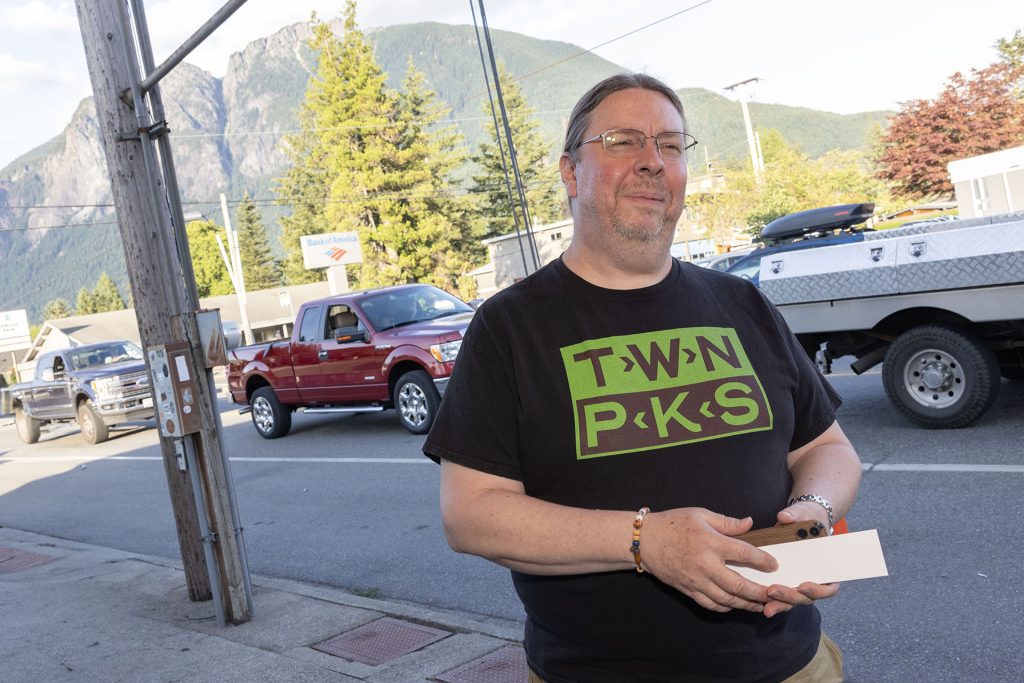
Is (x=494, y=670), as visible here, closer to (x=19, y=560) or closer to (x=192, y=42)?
(x=192, y=42)

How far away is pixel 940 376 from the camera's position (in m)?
7.67

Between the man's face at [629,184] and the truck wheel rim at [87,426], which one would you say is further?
the truck wheel rim at [87,426]

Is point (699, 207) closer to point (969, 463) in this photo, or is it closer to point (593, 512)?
point (969, 463)

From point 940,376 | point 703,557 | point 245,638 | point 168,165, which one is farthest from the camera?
point 940,376

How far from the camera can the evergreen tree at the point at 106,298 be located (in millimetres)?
122188

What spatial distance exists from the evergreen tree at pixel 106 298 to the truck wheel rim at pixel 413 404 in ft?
388

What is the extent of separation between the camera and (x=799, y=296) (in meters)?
8.30

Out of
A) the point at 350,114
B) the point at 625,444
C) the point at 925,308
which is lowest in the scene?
the point at 925,308

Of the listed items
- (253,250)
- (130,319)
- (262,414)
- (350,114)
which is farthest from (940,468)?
(253,250)

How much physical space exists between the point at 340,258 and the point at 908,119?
26.3m

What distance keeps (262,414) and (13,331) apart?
58.5 meters

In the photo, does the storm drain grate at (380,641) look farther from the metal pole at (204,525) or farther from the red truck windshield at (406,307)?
the red truck windshield at (406,307)

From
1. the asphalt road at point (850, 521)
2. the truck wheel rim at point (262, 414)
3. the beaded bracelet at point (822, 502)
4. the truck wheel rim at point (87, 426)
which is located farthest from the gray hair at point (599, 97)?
the truck wheel rim at point (87, 426)

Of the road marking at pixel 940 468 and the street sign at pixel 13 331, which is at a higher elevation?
the street sign at pixel 13 331
